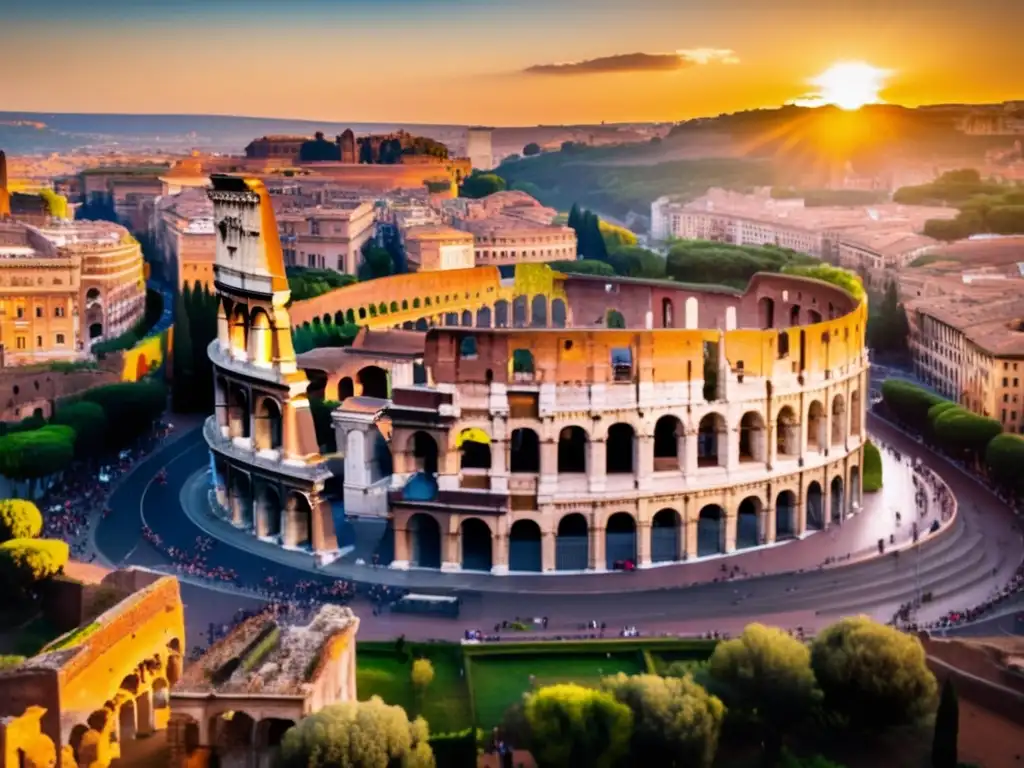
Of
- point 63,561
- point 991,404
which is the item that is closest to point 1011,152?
point 991,404

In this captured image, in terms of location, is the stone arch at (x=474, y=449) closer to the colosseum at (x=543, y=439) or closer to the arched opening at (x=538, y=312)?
the colosseum at (x=543, y=439)

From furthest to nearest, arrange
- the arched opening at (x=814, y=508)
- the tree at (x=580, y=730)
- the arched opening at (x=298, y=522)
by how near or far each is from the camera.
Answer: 1. the arched opening at (x=814, y=508)
2. the arched opening at (x=298, y=522)
3. the tree at (x=580, y=730)

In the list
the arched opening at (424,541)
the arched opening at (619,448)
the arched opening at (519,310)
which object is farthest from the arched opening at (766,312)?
the arched opening at (519,310)

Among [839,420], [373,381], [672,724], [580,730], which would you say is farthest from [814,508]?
[580,730]

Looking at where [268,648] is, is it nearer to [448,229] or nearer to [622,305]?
[622,305]

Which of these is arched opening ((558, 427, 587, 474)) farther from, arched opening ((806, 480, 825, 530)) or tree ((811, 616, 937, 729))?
tree ((811, 616, 937, 729))

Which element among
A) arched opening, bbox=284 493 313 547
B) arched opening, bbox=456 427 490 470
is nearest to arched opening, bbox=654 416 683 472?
arched opening, bbox=456 427 490 470
